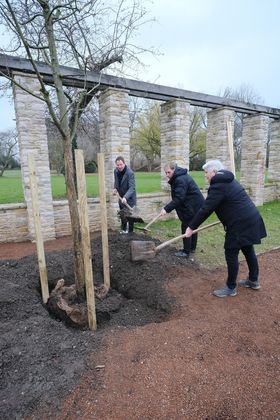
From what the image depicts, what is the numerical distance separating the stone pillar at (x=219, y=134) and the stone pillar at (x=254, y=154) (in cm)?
176

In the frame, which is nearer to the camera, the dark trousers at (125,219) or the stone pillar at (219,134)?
the dark trousers at (125,219)

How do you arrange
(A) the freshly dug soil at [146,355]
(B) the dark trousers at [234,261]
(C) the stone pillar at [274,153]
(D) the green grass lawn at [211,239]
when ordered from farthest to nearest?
1. (C) the stone pillar at [274,153]
2. (D) the green grass lawn at [211,239]
3. (B) the dark trousers at [234,261]
4. (A) the freshly dug soil at [146,355]

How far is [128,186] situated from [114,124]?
7.52ft

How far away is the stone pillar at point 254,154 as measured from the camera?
11.2m

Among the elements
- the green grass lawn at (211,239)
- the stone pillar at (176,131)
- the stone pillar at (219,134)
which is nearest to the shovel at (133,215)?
the green grass lawn at (211,239)

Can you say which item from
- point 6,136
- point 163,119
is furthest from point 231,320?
point 6,136

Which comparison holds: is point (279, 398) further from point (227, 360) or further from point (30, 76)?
point (30, 76)

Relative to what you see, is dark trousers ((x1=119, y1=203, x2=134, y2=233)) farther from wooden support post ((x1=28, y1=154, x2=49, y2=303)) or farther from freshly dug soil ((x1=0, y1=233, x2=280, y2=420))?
wooden support post ((x1=28, y1=154, x2=49, y2=303))

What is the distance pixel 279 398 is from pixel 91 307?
82.4 inches

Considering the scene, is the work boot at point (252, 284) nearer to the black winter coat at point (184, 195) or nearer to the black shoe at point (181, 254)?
the black shoe at point (181, 254)

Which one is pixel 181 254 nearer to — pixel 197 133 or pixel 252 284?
pixel 252 284

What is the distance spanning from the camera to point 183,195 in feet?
16.6

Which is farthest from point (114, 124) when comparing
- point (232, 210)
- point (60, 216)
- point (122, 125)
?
point (232, 210)

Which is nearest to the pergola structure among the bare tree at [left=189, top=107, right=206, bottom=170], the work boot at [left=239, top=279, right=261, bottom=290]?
the work boot at [left=239, top=279, right=261, bottom=290]
